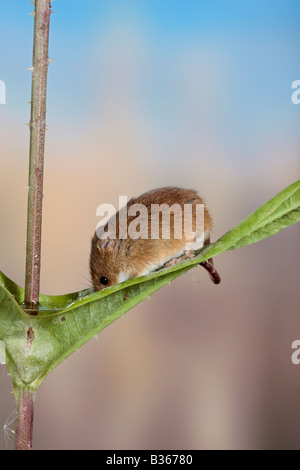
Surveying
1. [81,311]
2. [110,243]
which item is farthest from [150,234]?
[81,311]

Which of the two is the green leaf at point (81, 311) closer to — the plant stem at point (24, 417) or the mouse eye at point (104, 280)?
the plant stem at point (24, 417)

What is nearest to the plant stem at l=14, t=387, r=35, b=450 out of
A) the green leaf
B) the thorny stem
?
the green leaf

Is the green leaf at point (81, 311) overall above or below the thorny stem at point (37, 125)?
below

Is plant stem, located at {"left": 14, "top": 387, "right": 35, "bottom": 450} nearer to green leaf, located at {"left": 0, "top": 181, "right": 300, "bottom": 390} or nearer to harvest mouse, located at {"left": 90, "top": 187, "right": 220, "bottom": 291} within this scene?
green leaf, located at {"left": 0, "top": 181, "right": 300, "bottom": 390}

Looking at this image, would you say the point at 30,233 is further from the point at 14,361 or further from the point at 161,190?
the point at 161,190

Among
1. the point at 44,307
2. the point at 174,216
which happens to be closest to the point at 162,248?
the point at 174,216

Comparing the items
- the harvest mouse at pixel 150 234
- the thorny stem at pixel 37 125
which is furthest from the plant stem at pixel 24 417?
the harvest mouse at pixel 150 234

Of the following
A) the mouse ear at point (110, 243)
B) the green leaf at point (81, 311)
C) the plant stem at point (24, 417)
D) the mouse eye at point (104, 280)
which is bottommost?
the plant stem at point (24, 417)

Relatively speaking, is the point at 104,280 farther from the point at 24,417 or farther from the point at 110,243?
the point at 24,417
